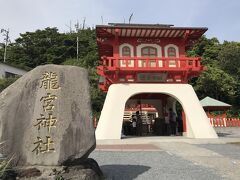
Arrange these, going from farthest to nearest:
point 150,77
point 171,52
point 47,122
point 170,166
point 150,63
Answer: point 171,52 → point 150,63 → point 150,77 → point 170,166 → point 47,122

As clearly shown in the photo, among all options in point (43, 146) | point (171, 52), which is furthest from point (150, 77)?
point (43, 146)

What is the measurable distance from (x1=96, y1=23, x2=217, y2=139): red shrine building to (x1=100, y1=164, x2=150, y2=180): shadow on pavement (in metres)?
8.28

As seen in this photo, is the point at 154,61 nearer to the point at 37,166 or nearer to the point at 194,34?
the point at 194,34

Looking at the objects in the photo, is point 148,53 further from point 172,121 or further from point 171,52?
point 172,121

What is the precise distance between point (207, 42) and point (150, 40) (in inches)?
954

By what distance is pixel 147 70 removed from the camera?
1677 centimetres

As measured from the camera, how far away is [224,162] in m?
8.04

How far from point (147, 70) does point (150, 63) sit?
0.82 m

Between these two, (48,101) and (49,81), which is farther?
(49,81)

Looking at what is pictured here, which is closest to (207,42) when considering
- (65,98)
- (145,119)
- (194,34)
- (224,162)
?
(145,119)

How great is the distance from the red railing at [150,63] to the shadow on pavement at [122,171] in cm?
946

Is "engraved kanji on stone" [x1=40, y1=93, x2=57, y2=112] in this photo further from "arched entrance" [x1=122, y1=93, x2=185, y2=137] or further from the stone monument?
"arched entrance" [x1=122, y1=93, x2=185, y2=137]

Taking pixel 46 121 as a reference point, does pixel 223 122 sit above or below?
above

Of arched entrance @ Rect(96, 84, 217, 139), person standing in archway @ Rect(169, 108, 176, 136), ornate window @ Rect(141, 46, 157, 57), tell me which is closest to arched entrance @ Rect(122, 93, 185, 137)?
person standing in archway @ Rect(169, 108, 176, 136)
